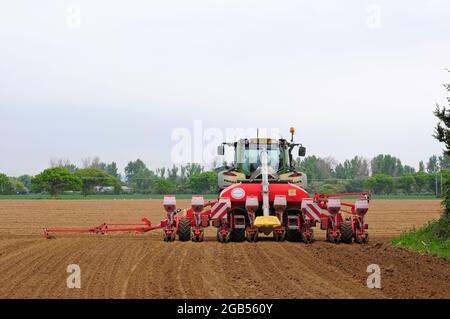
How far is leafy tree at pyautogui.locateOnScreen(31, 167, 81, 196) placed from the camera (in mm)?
107688

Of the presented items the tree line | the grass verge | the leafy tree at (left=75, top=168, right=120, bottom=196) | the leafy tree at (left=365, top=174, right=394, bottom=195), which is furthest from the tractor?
the leafy tree at (left=365, top=174, right=394, bottom=195)

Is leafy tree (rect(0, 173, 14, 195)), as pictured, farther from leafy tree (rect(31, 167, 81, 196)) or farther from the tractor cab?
the tractor cab

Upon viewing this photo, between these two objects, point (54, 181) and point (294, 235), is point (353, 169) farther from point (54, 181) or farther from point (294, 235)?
point (294, 235)

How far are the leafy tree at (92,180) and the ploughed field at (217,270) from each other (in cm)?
9887

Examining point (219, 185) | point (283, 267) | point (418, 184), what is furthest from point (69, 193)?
point (283, 267)

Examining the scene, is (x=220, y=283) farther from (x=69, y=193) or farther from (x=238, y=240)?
(x=69, y=193)

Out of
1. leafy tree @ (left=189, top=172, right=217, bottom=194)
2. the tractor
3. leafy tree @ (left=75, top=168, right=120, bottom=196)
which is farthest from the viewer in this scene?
leafy tree @ (left=75, top=168, right=120, bottom=196)

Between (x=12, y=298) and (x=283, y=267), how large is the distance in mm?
5413

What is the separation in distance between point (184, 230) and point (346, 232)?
445 cm

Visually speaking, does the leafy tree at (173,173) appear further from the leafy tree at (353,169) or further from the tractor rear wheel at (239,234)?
the tractor rear wheel at (239,234)

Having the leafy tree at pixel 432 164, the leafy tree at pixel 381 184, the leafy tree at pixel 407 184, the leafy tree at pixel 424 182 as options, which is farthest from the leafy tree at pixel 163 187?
the leafy tree at pixel 432 164

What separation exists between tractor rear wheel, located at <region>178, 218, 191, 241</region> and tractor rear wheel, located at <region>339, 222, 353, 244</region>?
4192mm

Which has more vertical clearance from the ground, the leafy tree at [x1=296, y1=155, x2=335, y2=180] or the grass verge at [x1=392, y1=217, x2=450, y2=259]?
the leafy tree at [x1=296, y1=155, x2=335, y2=180]
